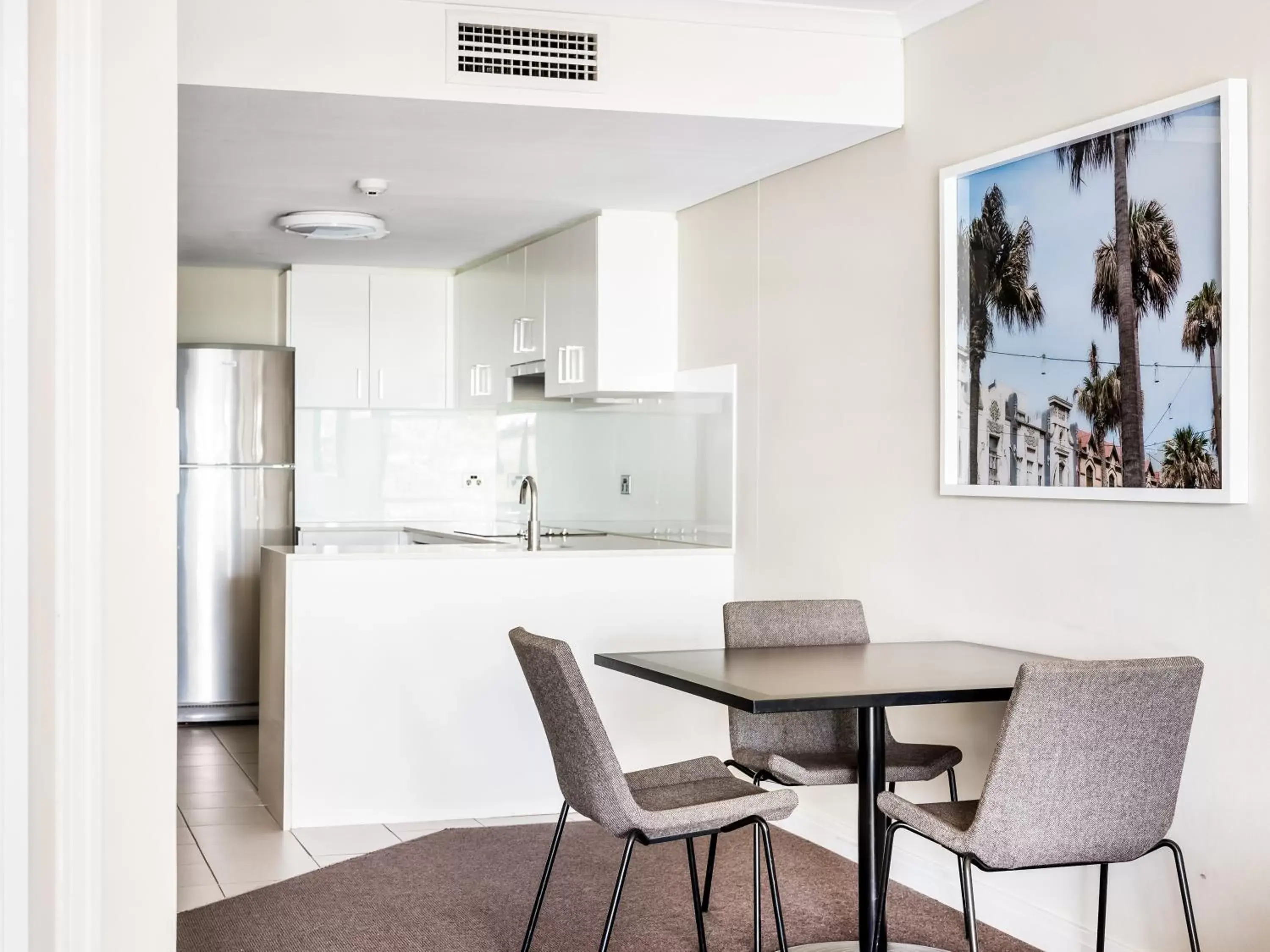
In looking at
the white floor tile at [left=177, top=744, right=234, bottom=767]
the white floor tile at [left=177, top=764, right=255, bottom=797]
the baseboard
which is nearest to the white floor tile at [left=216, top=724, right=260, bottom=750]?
the white floor tile at [left=177, top=744, right=234, bottom=767]

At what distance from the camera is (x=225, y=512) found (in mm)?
6688

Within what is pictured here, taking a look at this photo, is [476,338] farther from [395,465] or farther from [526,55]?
[526,55]

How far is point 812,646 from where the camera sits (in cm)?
350

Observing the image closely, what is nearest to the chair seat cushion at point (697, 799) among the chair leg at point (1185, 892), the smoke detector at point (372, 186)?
the chair leg at point (1185, 892)

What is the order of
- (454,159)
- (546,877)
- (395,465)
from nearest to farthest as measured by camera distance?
(546,877)
(454,159)
(395,465)

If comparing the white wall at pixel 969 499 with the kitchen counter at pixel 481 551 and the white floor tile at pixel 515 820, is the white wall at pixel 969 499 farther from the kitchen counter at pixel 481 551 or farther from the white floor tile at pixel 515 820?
the white floor tile at pixel 515 820

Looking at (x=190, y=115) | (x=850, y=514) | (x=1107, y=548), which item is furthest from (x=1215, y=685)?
(x=190, y=115)

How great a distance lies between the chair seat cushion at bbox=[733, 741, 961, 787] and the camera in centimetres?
318

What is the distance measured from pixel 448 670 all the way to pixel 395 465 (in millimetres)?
2694

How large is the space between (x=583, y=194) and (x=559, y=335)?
2.87 feet

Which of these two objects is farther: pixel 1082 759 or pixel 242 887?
pixel 242 887

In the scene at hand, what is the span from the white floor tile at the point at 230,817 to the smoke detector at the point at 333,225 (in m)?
2.25

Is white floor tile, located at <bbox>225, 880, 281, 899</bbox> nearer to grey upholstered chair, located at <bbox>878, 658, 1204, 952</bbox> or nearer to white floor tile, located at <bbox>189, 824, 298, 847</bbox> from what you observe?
white floor tile, located at <bbox>189, 824, 298, 847</bbox>

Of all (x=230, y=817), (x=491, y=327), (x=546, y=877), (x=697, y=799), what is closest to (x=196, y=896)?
(x=230, y=817)
